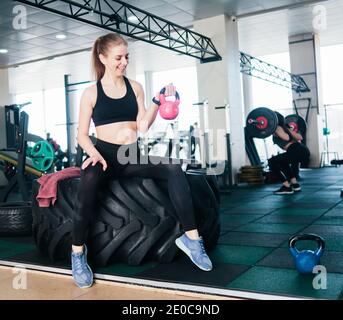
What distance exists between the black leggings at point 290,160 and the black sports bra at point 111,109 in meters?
3.17

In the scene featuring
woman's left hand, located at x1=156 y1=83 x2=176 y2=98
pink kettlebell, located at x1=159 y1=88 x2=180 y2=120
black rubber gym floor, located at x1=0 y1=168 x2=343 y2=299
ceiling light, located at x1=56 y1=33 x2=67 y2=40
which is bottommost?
black rubber gym floor, located at x1=0 y1=168 x2=343 y2=299

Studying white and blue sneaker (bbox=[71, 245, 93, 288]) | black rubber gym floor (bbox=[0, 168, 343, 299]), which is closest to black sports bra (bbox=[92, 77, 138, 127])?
white and blue sneaker (bbox=[71, 245, 93, 288])

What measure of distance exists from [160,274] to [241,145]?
542cm

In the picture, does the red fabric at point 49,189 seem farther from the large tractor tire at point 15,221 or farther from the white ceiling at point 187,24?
the white ceiling at point 187,24

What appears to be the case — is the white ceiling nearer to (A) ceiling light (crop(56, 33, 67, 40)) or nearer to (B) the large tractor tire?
(A) ceiling light (crop(56, 33, 67, 40))

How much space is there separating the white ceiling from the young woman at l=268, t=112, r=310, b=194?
2.57m

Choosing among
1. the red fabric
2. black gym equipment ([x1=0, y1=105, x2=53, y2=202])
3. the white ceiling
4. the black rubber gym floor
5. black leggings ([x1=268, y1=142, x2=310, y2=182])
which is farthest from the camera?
the white ceiling

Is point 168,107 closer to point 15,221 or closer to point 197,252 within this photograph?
point 197,252

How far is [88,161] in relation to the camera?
5.83ft

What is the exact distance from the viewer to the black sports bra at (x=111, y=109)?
1853 millimetres

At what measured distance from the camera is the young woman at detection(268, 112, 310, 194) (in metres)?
4.63

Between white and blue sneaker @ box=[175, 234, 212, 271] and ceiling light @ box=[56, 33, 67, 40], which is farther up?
ceiling light @ box=[56, 33, 67, 40]
